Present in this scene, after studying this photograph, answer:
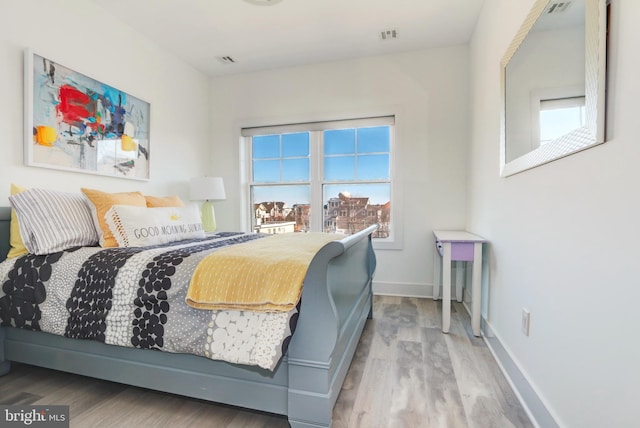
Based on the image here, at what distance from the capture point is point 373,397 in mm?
1555

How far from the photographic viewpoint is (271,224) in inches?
157

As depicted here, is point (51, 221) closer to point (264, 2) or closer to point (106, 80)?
point (106, 80)

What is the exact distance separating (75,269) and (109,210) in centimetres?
48

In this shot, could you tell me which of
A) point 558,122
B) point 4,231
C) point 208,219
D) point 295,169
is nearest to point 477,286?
point 558,122

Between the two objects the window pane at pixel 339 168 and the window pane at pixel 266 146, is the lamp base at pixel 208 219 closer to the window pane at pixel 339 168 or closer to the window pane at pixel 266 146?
the window pane at pixel 266 146

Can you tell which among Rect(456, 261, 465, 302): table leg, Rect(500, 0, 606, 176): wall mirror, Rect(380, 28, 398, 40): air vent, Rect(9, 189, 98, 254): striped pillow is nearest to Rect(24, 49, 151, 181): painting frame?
Rect(9, 189, 98, 254): striped pillow

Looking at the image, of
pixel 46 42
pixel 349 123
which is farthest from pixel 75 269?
pixel 349 123

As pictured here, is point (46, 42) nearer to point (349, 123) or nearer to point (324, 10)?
point (324, 10)

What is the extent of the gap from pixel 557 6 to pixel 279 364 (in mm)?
1871

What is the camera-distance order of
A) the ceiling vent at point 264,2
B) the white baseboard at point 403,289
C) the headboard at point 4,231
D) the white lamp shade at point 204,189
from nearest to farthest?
the headboard at point 4,231
the ceiling vent at point 264,2
the white baseboard at point 403,289
the white lamp shade at point 204,189

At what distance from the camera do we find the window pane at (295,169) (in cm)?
378

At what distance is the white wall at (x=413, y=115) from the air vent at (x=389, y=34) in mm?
325

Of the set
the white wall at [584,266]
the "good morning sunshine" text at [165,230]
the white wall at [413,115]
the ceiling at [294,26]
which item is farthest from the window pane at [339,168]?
the white wall at [584,266]

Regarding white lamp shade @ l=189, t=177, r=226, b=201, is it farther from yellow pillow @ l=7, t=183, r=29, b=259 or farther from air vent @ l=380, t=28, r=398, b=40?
air vent @ l=380, t=28, r=398, b=40
